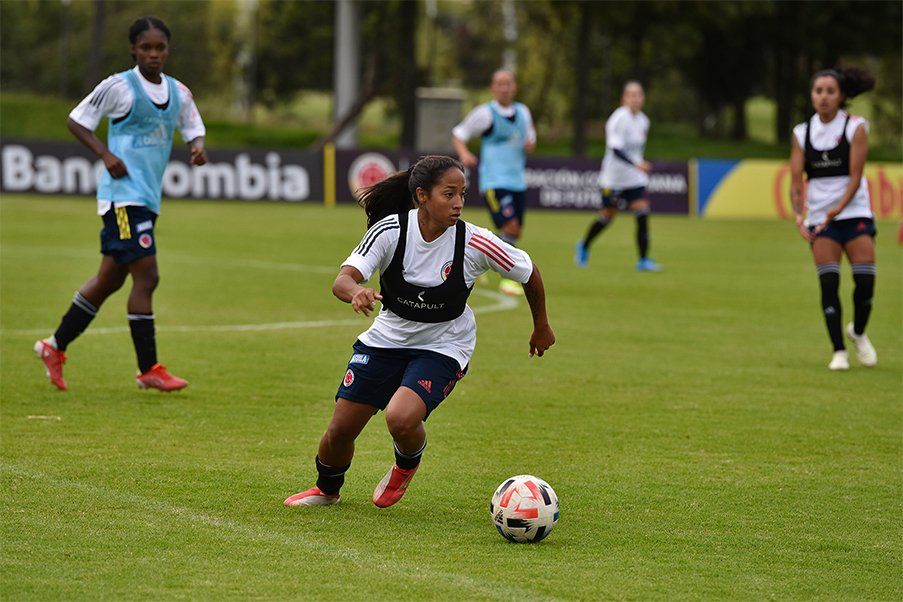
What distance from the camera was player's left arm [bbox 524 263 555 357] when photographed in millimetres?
6293

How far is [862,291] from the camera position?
10.9 m

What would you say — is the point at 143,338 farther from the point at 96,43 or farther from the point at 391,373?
the point at 96,43

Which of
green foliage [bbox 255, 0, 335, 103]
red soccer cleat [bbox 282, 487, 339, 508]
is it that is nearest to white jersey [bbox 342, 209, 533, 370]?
red soccer cleat [bbox 282, 487, 339, 508]

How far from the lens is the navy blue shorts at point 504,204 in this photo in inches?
643

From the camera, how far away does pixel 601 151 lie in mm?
53250

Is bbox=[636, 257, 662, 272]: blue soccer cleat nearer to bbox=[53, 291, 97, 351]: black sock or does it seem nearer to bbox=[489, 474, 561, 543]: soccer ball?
bbox=[53, 291, 97, 351]: black sock

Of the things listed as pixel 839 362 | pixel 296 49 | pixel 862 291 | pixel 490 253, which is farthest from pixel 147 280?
pixel 296 49

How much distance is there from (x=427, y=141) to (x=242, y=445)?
112ft

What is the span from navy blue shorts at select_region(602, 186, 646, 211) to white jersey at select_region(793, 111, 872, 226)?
781 centimetres

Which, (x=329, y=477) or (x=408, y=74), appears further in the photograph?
(x=408, y=74)

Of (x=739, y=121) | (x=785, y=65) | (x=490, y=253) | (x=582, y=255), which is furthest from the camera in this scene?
(x=739, y=121)

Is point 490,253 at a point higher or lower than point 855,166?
lower

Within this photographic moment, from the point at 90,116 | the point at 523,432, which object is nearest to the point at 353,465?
the point at 523,432

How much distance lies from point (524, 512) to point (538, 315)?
1.02 metres
